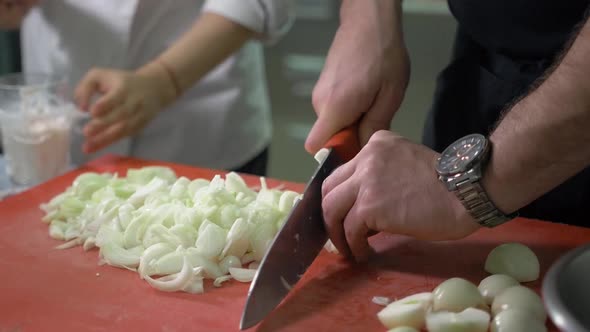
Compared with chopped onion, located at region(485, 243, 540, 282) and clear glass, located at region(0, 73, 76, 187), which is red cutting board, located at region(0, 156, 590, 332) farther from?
clear glass, located at region(0, 73, 76, 187)

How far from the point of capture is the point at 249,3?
1.52 metres

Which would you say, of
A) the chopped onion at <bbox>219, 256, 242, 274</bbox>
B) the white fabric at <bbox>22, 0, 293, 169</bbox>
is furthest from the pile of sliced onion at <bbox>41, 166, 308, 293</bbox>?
the white fabric at <bbox>22, 0, 293, 169</bbox>

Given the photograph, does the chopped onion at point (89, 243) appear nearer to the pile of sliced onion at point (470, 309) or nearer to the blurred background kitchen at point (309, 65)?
the pile of sliced onion at point (470, 309)

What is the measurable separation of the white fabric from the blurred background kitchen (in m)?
0.64

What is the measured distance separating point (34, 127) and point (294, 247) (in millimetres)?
669

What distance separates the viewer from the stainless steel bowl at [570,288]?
23.2 inches

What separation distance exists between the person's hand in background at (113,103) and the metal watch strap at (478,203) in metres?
0.79

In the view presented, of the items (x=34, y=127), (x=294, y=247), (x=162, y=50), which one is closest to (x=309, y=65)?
(x=162, y=50)

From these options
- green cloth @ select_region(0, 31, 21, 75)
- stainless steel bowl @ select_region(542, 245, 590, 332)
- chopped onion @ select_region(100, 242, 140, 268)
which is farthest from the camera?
green cloth @ select_region(0, 31, 21, 75)

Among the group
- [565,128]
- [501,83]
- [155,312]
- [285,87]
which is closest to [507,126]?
[565,128]

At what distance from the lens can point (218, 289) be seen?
3.04 ft

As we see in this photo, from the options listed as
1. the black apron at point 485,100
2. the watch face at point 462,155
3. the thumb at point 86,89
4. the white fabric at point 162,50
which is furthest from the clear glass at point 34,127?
the watch face at point 462,155

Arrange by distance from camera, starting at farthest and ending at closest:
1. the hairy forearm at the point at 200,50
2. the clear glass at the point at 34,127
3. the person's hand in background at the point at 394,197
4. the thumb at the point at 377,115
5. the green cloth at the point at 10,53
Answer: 1. the green cloth at the point at 10,53
2. the hairy forearm at the point at 200,50
3. the clear glass at the point at 34,127
4. the thumb at the point at 377,115
5. the person's hand in background at the point at 394,197

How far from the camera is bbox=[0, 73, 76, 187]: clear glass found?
4.29ft
